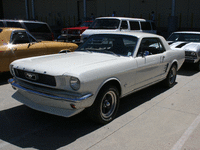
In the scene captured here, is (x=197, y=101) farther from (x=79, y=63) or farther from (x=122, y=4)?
(x=122, y=4)

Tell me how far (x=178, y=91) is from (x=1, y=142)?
4.50 meters

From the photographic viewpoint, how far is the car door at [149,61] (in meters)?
4.53

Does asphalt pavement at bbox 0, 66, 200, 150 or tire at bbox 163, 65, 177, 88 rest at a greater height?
tire at bbox 163, 65, 177, 88

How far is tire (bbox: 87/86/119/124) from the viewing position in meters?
3.54

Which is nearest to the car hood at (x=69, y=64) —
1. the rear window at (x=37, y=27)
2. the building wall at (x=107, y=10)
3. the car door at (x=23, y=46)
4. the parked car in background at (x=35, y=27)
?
the car door at (x=23, y=46)

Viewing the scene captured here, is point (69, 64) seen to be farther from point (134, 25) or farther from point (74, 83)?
point (134, 25)

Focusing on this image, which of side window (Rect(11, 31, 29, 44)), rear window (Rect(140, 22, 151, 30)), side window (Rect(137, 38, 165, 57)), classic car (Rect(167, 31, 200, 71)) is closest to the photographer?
side window (Rect(137, 38, 165, 57))

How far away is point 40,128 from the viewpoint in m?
3.66

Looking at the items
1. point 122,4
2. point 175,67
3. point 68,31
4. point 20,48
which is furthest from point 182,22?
point 20,48

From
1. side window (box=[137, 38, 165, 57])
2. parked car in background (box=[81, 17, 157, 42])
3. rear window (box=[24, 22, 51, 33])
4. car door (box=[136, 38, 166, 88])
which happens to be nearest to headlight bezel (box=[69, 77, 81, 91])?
car door (box=[136, 38, 166, 88])

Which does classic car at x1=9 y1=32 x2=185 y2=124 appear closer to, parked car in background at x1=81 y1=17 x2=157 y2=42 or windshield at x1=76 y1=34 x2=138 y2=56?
windshield at x1=76 y1=34 x2=138 y2=56

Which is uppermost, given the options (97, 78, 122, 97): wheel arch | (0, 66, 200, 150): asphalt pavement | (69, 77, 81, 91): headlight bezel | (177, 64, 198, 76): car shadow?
(69, 77, 81, 91): headlight bezel

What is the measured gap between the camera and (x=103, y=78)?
3562mm

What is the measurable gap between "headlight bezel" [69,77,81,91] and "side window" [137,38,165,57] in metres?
1.81
